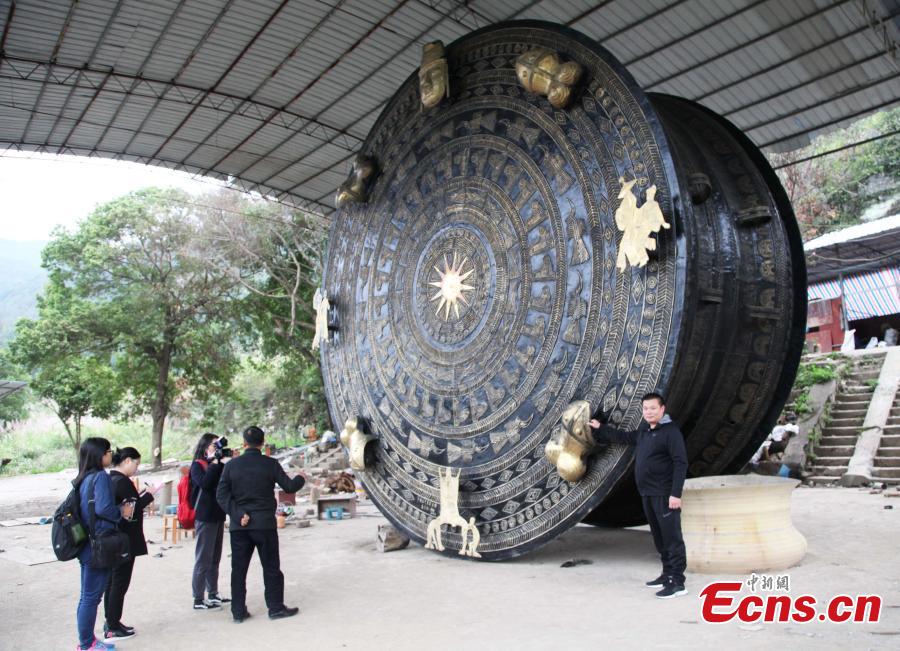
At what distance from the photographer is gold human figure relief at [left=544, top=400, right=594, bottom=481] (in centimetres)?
530

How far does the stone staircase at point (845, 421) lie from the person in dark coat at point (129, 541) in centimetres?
942

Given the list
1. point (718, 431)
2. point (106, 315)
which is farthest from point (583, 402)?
point (106, 315)

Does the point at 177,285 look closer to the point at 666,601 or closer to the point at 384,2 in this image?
the point at 384,2

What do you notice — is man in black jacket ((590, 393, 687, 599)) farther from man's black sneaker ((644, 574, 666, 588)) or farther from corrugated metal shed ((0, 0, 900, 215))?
corrugated metal shed ((0, 0, 900, 215))

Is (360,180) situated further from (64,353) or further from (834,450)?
(64,353)

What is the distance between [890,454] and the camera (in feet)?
35.1

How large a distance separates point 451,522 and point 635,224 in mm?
2859

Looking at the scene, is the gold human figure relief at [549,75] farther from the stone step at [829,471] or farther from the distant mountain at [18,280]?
the distant mountain at [18,280]

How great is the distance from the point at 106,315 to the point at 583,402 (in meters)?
21.3

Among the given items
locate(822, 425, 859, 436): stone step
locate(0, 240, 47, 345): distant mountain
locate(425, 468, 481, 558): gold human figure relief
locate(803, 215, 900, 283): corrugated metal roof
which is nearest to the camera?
locate(425, 468, 481, 558): gold human figure relief

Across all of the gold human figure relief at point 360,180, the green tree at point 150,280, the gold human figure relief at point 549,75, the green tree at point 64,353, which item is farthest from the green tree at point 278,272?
the gold human figure relief at point 549,75

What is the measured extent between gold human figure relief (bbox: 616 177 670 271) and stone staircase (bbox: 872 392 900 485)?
6996mm

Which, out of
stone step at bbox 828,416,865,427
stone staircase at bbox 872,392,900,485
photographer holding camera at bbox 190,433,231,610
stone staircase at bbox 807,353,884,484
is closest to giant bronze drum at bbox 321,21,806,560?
photographer holding camera at bbox 190,433,231,610

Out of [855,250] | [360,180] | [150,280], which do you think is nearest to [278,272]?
[150,280]
